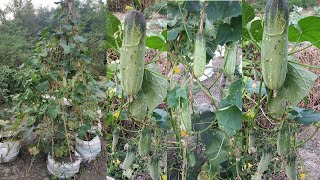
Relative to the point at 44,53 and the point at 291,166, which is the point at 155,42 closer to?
the point at 291,166

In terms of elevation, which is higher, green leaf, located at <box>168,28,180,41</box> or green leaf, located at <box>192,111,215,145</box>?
green leaf, located at <box>168,28,180,41</box>

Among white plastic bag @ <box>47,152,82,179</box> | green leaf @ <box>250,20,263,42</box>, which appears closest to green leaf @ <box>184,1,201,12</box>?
green leaf @ <box>250,20,263,42</box>

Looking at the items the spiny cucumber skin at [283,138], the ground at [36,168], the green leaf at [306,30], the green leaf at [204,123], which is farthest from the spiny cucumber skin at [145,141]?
the ground at [36,168]

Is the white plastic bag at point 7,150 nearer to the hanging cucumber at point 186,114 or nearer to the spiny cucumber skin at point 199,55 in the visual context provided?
the hanging cucumber at point 186,114

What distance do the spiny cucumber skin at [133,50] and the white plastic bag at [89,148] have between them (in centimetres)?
121

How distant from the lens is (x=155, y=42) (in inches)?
42.0

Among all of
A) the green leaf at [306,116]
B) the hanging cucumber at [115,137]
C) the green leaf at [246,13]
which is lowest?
the hanging cucumber at [115,137]

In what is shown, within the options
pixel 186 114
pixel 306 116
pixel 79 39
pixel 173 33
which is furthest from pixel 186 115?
pixel 79 39

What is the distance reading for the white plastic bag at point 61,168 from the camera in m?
2.10

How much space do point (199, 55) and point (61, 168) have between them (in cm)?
147

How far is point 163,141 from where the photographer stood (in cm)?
110

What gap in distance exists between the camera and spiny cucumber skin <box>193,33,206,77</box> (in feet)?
2.93

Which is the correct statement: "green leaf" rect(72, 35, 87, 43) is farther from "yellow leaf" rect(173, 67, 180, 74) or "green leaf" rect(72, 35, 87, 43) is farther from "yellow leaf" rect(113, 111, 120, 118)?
"yellow leaf" rect(173, 67, 180, 74)

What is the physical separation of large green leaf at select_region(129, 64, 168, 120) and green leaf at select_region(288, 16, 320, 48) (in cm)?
36
